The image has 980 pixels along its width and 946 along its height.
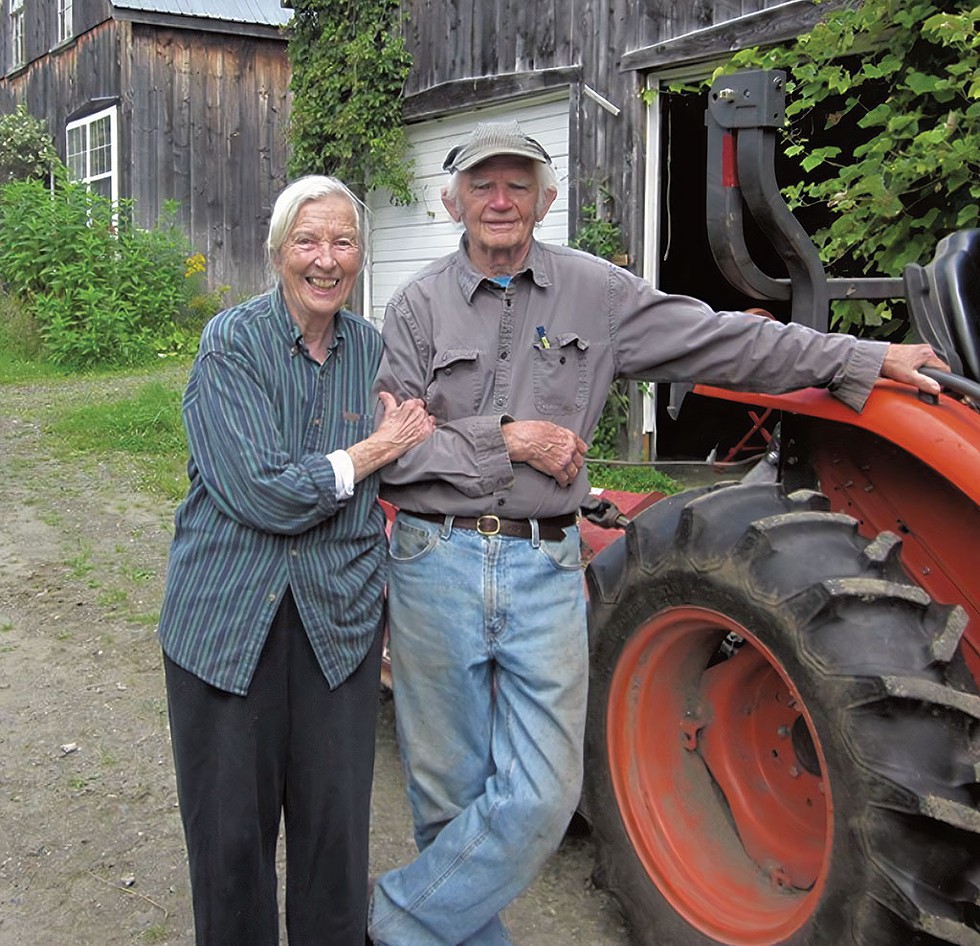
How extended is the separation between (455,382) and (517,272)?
278 millimetres

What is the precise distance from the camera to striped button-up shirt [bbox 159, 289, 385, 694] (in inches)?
86.4

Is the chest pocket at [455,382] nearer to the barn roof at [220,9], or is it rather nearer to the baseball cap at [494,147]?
the baseball cap at [494,147]

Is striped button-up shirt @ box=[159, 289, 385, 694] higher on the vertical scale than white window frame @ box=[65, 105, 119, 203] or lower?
lower

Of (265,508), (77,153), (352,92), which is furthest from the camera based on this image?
(77,153)

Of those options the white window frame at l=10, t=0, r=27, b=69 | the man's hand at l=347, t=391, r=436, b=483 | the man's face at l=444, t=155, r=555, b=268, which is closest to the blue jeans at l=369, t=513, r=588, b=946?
the man's hand at l=347, t=391, r=436, b=483

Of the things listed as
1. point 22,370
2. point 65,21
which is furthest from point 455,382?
point 65,21

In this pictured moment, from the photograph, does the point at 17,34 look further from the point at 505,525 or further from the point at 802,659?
the point at 802,659

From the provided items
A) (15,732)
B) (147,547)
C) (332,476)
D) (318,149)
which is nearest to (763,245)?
(318,149)

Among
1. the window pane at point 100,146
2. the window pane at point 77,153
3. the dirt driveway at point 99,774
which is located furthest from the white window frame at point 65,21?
the dirt driveway at point 99,774

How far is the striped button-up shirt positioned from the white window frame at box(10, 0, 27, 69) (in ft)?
63.9

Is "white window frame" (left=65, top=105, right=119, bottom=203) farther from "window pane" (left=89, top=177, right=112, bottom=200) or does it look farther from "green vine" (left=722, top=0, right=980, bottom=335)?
"green vine" (left=722, top=0, right=980, bottom=335)

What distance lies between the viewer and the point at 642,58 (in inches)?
291

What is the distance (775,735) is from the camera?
2.75 meters

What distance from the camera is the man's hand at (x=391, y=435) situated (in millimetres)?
2260
